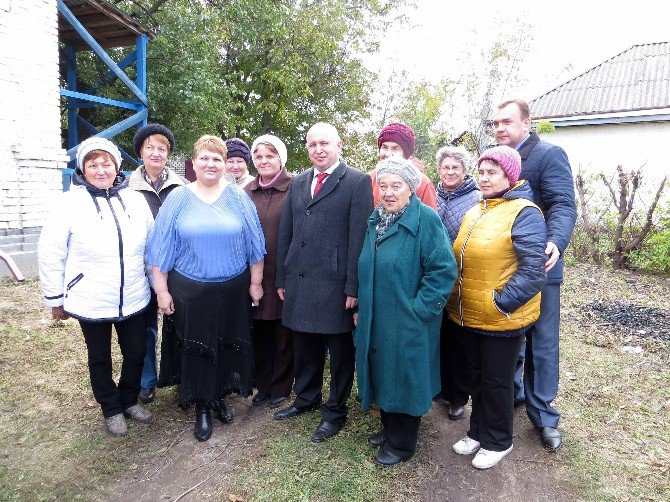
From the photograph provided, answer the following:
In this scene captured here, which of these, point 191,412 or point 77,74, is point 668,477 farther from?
point 77,74

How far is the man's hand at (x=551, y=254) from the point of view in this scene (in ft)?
8.32

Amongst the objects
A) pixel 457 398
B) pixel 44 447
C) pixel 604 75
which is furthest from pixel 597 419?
pixel 604 75

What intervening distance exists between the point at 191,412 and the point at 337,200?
1934mm

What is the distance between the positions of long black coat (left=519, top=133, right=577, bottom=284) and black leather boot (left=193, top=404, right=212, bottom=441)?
2402mm

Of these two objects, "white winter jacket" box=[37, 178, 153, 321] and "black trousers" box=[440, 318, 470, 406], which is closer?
"white winter jacket" box=[37, 178, 153, 321]

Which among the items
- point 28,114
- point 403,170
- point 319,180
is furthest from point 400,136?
point 28,114

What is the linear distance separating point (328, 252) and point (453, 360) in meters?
1.08

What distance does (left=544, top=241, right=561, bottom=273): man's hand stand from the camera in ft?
8.32

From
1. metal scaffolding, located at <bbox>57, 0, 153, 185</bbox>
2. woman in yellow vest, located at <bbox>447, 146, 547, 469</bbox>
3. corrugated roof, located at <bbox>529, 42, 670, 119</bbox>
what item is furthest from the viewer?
corrugated roof, located at <bbox>529, 42, 670, 119</bbox>

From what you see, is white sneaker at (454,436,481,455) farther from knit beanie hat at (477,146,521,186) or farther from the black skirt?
knit beanie hat at (477,146,521,186)

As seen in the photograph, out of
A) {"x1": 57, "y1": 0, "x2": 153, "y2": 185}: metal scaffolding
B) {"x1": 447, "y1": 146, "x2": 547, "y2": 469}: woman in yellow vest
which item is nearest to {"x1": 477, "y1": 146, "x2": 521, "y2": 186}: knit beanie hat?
{"x1": 447, "y1": 146, "x2": 547, "y2": 469}: woman in yellow vest

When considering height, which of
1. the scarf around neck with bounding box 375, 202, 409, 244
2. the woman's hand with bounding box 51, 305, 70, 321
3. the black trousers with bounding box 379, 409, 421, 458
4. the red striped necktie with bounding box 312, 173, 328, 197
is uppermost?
the red striped necktie with bounding box 312, 173, 328, 197

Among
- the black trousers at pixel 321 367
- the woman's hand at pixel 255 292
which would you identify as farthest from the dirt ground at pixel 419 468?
the woman's hand at pixel 255 292

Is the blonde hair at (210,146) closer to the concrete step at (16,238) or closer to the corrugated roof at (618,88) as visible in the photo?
the concrete step at (16,238)
